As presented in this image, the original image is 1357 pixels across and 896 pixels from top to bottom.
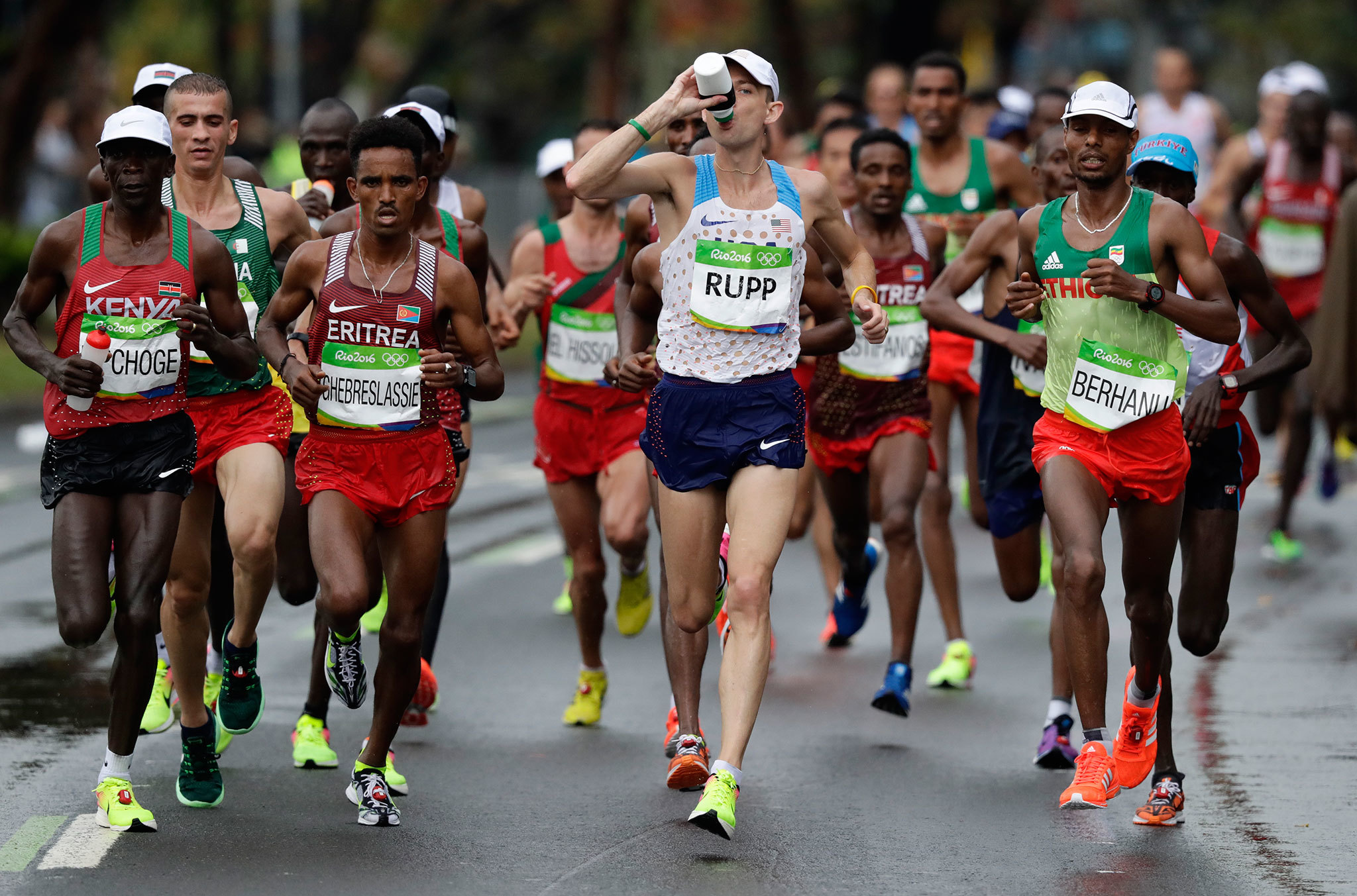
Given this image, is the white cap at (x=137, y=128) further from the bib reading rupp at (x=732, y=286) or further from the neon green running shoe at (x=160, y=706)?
the neon green running shoe at (x=160, y=706)

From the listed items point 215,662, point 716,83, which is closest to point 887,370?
point 716,83

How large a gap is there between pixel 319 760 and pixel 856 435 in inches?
106

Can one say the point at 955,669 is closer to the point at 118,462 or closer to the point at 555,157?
the point at 555,157

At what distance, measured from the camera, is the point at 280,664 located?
9.58 metres

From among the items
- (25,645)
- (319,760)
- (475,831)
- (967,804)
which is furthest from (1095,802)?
(25,645)

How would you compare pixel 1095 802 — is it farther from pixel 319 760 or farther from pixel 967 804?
pixel 319 760

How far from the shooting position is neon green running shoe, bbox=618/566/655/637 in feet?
31.1

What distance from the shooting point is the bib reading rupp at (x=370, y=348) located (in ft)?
22.5

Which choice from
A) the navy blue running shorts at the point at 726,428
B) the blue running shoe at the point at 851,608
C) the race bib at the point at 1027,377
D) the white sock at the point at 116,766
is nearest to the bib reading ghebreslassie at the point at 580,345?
the blue running shoe at the point at 851,608

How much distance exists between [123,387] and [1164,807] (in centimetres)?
352

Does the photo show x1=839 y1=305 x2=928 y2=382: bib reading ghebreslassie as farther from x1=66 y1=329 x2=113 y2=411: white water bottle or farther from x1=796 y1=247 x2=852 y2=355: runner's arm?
x1=66 y1=329 x2=113 y2=411: white water bottle

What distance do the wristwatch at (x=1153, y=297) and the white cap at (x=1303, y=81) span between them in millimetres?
7265

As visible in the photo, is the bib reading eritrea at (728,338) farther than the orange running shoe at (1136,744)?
No

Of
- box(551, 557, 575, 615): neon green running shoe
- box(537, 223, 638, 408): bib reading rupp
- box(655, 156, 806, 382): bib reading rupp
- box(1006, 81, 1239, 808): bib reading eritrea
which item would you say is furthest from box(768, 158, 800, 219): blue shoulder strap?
box(551, 557, 575, 615): neon green running shoe
